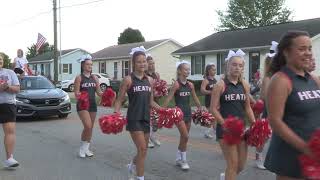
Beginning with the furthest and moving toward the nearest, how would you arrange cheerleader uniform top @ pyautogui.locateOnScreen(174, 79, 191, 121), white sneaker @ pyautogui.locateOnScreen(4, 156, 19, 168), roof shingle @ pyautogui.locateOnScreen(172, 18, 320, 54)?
roof shingle @ pyautogui.locateOnScreen(172, 18, 320, 54), cheerleader uniform top @ pyautogui.locateOnScreen(174, 79, 191, 121), white sneaker @ pyautogui.locateOnScreen(4, 156, 19, 168)

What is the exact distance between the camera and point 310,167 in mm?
3266

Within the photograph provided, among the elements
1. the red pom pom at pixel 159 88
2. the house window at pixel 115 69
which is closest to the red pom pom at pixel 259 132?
the red pom pom at pixel 159 88

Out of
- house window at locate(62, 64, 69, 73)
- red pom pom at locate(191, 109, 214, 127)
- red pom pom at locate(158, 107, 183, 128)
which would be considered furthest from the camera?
house window at locate(62, 64, 69, 73)

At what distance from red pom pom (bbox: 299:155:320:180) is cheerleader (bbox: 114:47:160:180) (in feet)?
11.5

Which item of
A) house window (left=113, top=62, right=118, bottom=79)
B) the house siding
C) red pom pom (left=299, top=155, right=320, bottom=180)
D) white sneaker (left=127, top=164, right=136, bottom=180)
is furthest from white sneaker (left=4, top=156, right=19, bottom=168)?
house window (left=113, top=62, right=118, bottom=79)

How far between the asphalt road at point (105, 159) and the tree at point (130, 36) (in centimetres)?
6422

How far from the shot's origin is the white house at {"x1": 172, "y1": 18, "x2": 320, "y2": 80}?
32.9 meters

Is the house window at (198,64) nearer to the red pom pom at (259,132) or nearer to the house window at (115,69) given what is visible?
the house window at (115,69)

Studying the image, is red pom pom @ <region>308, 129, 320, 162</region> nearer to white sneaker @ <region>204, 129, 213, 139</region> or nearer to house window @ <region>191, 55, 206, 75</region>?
white sneaker @ <region>204, 129, 213, 139</region>

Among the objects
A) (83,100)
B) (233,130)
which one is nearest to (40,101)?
(83,100)

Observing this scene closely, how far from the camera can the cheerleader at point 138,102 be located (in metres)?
6.69

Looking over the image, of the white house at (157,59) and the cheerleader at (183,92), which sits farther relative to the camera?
the white house at (157,59)

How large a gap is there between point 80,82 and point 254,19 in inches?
2424

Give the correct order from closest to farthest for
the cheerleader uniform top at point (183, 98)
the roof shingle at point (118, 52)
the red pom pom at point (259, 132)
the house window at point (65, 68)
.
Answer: the red pom pom at point (259, 132) → the cheerleader uniform top at point (183, 98) → the roof shingle at point (118, 52) → the house window at point (65, 68)
